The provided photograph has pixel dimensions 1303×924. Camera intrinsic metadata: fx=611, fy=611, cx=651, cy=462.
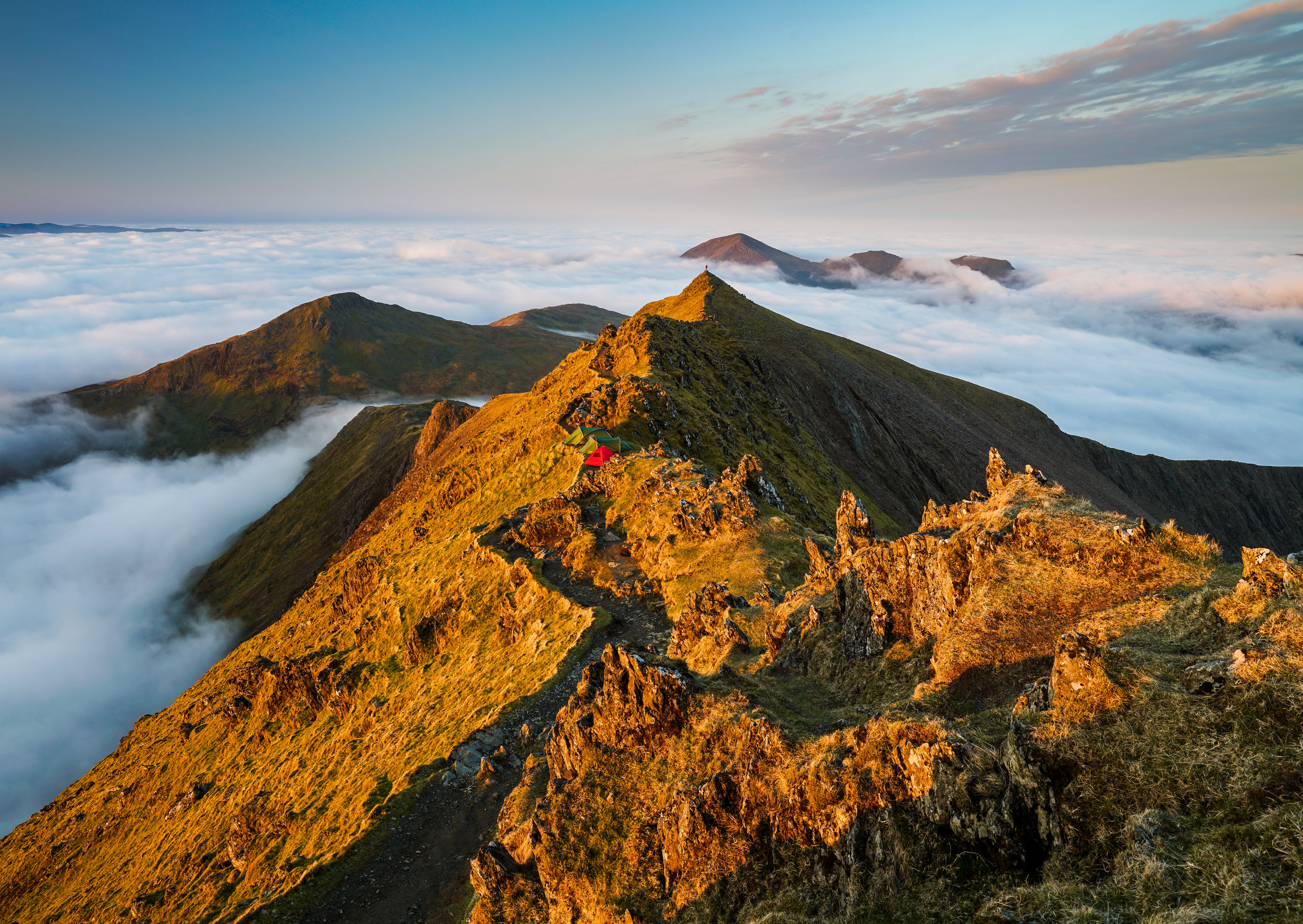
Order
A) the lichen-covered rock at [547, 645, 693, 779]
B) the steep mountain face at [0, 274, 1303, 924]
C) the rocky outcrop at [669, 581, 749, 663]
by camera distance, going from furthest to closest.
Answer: the rocky outcrop at [669, 581, 749, 663] → the lichen-covered rock at [547, 645, 693, 779] → the steep mountain face at [0, 274, 1303, 924]

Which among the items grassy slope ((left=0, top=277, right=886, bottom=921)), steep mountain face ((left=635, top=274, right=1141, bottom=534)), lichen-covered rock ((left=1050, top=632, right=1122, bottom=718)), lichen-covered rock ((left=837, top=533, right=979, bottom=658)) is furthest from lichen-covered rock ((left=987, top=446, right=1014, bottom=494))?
steep mountain face ((left=635, top=274, right=1141, bottom=534))

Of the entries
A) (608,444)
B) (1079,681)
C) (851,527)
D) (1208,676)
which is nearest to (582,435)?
(608,444)

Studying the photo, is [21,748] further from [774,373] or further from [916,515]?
[916,515]

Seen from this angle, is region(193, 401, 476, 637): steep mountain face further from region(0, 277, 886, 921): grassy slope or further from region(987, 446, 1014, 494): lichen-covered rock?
region(987, 446, 1014, 494): lichen-covered rock

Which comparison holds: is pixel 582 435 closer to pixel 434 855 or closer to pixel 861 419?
pixel 434 855

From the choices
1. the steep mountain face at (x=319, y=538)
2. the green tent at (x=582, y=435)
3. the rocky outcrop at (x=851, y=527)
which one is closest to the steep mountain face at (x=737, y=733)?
the rocky outcrop at (x=851, y=527)
